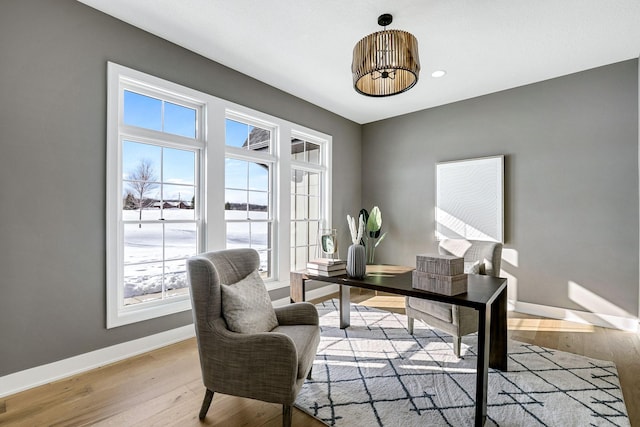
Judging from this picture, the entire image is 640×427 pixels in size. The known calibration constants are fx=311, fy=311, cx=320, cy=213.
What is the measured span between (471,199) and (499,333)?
2.27 m

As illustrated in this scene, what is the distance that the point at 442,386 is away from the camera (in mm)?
2146

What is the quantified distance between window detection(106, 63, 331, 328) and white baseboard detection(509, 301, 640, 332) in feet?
9.84

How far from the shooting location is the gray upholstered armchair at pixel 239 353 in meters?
1.59

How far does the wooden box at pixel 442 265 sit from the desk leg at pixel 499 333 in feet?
2.30

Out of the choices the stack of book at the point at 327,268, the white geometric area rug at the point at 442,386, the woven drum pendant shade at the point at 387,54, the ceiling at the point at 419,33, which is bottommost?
the white geometric area rug at the point at 442,386

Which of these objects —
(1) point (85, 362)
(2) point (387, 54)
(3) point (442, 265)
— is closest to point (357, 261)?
(3) point (442, 265)

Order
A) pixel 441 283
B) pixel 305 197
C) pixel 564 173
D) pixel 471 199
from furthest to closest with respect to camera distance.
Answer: pixel 305 197 < pixel 471 199 < pixel 564 173 < pixel 441 283

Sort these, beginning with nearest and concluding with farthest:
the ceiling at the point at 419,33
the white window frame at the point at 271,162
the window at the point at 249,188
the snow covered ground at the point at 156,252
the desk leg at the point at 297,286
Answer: the ceiling at the point at 419,33
the desk leg at the point at 297,286
the snow covered ground at the point at 156,252
the window at the point at 249,188
the white window frame at the point at 271,162

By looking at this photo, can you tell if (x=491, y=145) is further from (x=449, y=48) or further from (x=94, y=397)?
(x=94, y=397)

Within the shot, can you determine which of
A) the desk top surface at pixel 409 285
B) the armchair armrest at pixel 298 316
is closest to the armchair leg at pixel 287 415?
the armchair armrest at pixel 298 316

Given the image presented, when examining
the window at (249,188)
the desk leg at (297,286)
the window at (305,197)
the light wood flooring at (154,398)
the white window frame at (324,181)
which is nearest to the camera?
the light wood flooring at (154,398)

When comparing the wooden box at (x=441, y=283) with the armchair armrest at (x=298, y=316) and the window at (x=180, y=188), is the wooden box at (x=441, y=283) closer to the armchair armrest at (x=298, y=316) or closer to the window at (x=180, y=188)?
the armchair armrest at (x=298, y=316)

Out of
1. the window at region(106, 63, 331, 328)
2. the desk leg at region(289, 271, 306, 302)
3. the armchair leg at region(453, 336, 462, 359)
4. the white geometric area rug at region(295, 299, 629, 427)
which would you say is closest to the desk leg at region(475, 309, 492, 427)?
the white geometric area rug at region(295, 299, 629, 427)

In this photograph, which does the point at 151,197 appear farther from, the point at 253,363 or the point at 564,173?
the point at 564,173
